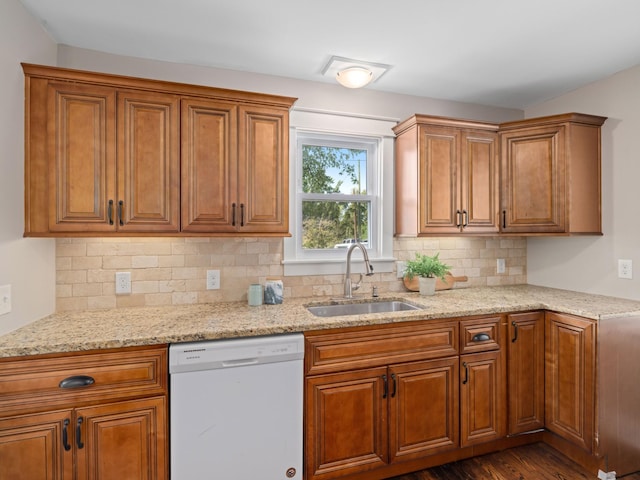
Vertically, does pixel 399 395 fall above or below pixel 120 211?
below

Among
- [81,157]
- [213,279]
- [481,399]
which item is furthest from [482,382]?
[81,157]

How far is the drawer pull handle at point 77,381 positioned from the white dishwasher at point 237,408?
337mm

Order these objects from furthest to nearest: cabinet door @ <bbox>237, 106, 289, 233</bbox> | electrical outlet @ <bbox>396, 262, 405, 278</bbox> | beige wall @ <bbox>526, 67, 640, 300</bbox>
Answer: electrical outlet @ <bbox>396, 262, 405, 278</bbox>
beige wall @ <bbox>526, 67, 640, 300</bbox>
cabinet door @ <bbox>237, 106, 289, 233</bbox>

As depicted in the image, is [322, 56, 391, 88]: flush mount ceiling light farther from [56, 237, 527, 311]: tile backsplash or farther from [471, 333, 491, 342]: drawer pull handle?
[471, 333, 491, 342]: drawer pull handle

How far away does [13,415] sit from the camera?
1.49m

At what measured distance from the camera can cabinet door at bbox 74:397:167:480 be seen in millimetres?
1580

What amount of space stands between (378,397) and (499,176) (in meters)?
1.94

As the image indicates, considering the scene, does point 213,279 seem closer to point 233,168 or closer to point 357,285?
point 233,168

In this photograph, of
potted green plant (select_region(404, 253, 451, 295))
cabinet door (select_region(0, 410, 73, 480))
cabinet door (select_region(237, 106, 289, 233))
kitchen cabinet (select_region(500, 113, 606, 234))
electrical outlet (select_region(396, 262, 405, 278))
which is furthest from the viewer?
electrical outlet (select_region(396, 262, 405, 278))

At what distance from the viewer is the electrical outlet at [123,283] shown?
2223mm

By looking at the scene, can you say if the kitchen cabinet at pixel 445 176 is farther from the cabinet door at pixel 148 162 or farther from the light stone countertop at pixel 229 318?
the cabinet door at pixel 148 162

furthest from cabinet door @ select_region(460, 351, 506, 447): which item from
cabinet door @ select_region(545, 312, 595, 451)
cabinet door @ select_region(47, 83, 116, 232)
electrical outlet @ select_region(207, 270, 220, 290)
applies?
cabinet door @ select_region(47, 83, 116, 232)

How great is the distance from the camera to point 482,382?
2248mm

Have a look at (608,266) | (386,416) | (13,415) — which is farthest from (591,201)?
(13,415)
